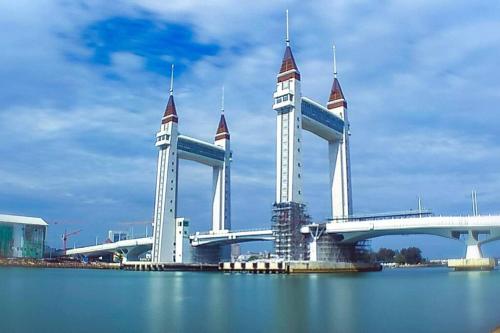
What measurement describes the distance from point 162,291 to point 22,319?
18400mm

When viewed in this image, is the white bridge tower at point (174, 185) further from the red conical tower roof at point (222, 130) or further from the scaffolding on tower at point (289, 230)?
the scaffolding on tower at point (289, 230)

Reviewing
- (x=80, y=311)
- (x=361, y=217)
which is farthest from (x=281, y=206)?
(x=80, y=311)

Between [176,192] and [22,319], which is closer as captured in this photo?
[22,319]

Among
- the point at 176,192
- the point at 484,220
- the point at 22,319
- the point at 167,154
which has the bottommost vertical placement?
the point at 22,319

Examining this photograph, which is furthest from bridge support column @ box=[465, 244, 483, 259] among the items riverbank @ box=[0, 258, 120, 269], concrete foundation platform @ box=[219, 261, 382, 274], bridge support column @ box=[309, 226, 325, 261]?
riverbank @ box=[0, 258, 120, 269]

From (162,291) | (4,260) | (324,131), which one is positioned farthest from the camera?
(4,260)

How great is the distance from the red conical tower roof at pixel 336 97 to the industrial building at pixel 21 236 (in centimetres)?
8922

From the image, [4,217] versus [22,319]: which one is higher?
[4,217]

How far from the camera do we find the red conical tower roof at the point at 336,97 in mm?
97938

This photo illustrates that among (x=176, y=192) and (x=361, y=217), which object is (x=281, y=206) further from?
(x=176, y=192)

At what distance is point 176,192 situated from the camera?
104062 millimetres

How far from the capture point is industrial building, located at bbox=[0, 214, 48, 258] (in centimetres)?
13850

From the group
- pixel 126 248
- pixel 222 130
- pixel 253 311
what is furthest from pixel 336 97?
pixel 253 311

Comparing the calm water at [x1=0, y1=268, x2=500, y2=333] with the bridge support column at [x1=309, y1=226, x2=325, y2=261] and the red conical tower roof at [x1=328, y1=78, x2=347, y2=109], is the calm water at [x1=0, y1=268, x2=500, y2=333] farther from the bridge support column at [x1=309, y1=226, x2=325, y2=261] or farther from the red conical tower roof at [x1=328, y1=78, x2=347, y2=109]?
the red conical tower roof at [x1=328, y1=78, x2=347, y2=109]
